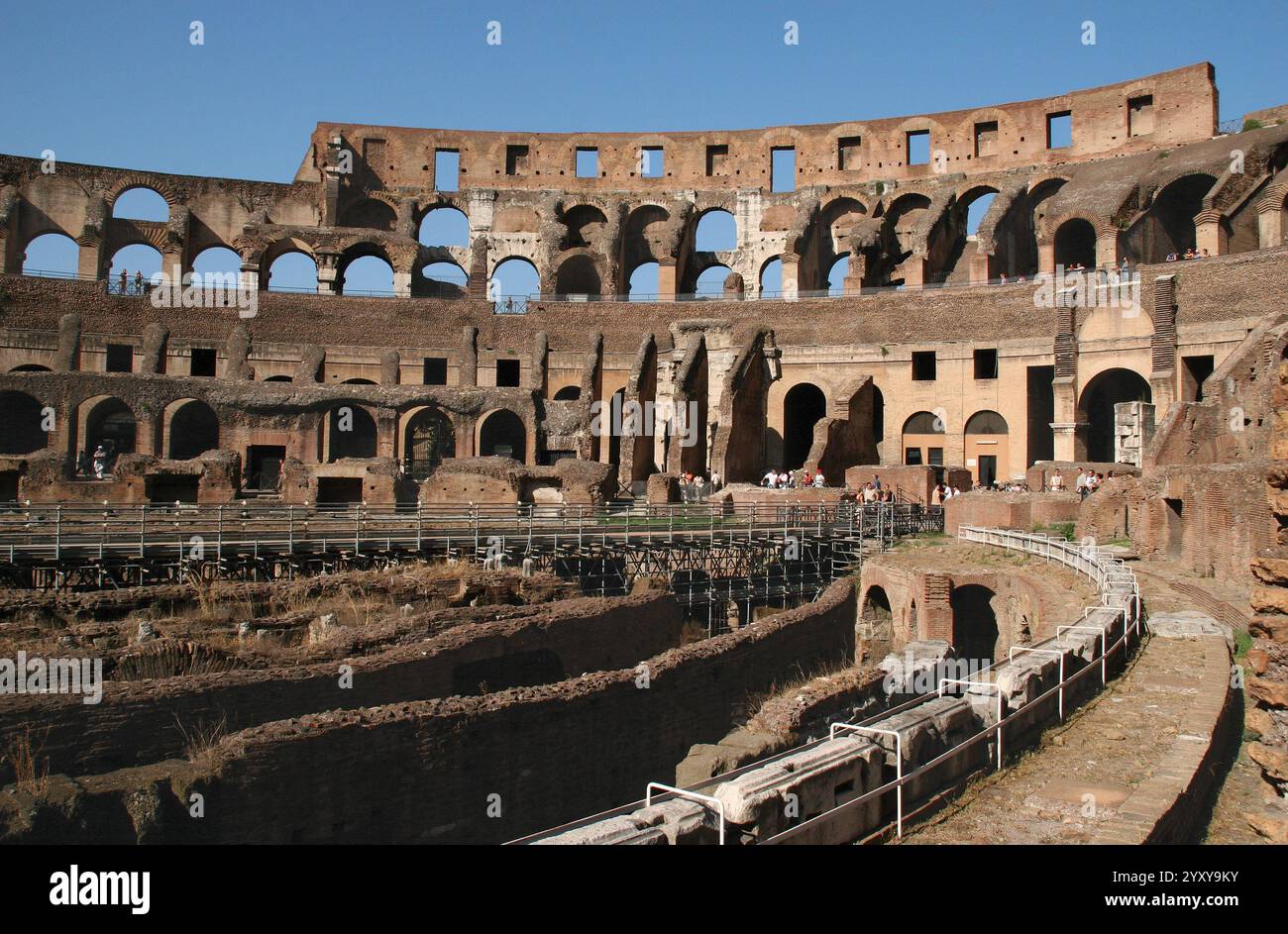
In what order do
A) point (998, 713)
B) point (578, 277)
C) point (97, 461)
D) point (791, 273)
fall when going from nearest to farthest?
point (998, 713) → point (97, 461) → point (791, 273) → point (578, 277)

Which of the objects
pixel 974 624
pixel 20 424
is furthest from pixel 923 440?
pixel 20 424

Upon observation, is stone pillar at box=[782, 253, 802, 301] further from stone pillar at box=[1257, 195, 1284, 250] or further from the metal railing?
the metal railing

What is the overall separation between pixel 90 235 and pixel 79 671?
36.8 metres

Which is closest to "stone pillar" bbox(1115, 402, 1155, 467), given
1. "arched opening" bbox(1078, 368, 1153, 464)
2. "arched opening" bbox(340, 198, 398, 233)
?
"arched opening" bbox(1078, 368, 1153, 464)

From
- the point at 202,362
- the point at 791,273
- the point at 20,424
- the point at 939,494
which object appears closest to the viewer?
the point at 939,494

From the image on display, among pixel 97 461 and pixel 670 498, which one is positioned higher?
pixel 97 461

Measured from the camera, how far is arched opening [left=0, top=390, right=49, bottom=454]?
32125 millimetres

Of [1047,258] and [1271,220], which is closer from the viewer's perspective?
[1271,220]

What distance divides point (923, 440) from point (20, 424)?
31161mm

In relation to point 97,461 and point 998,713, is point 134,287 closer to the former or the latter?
point 97,461

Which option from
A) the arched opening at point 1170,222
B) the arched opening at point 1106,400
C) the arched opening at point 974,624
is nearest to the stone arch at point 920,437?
the arched opening at point 1106,400

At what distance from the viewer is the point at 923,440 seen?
3569 cm

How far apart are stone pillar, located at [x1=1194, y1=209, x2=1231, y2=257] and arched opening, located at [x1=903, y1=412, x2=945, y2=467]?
33.5 feet
